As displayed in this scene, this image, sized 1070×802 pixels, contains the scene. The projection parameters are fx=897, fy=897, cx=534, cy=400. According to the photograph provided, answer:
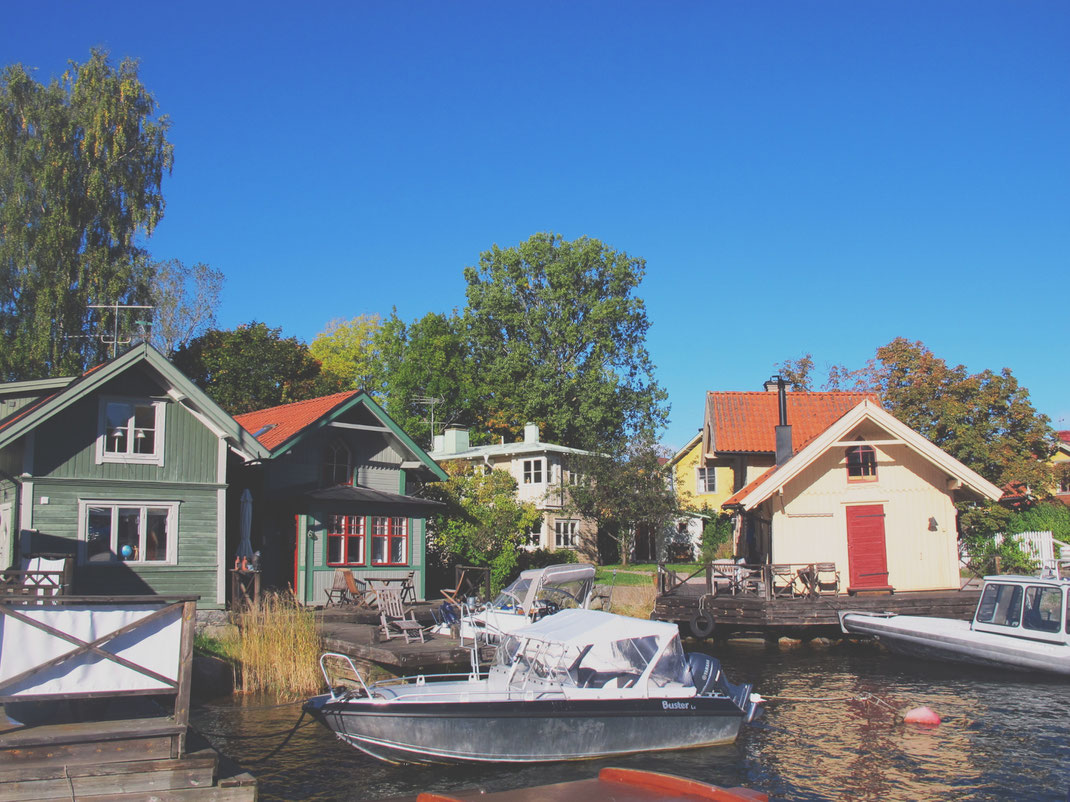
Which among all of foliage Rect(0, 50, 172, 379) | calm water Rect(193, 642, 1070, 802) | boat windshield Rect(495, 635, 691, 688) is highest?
foliage Rect(0, 50, 172, 379)

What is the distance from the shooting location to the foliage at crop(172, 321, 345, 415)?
42500 mm

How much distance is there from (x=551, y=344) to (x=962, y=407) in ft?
79.6

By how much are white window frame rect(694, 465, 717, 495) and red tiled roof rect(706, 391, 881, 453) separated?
44.0 ft

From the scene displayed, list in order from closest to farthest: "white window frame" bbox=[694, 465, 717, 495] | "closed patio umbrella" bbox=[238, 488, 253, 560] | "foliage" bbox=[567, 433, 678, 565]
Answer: "closed patio umbrella" bbox=[238, 488, 253, 560] → "foliage" bbox=[567, 433, 678, 565] → "white window frame" bbox=[694, 465, 717, 495]

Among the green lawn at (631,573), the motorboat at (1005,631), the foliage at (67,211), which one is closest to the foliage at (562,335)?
the green lawn at (631,573)

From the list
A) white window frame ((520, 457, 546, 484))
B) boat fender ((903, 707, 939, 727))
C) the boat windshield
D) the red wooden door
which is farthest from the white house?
the boat windshield

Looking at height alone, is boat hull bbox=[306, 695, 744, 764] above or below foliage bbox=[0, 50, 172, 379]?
below

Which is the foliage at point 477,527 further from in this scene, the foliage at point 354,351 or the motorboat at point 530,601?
the foliage at point 354,351

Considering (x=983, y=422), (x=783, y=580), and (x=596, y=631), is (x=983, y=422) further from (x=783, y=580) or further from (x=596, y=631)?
(x=596, y=631)

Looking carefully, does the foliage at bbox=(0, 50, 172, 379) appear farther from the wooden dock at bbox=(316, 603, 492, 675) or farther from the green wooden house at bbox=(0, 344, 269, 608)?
the wooden dock at bbox=(316, 603, 492, 675)

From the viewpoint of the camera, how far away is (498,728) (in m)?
12.8

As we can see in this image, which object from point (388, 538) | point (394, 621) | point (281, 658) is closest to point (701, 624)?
point (388, 538)

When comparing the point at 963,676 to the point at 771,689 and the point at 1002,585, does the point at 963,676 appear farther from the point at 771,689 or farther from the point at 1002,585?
the point at 771,689

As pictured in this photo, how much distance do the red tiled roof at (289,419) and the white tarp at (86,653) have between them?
1636 cm
